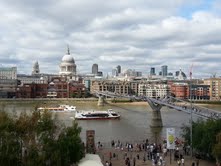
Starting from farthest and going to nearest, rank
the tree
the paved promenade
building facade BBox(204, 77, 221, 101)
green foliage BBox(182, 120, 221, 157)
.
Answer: building facade BBox(204, 77, 221, 101)
green foliage BBox(182, 120, 221, 157)
the paved promenade
the tree

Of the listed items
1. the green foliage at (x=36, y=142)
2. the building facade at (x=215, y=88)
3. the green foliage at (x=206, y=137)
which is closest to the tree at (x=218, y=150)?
the green foliage at (x=206, y=137)

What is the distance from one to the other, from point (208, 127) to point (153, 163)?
4.53 m

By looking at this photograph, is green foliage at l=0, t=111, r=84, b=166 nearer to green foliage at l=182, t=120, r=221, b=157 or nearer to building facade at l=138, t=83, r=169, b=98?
green foliage at l=182, t=120, r=221, b=157

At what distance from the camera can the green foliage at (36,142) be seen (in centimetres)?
2052

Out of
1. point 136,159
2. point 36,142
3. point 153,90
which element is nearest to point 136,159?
point 136,159

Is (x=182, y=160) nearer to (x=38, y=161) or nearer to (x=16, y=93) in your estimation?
(x=38, y=161)

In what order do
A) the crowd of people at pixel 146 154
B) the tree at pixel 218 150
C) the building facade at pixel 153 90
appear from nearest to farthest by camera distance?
the tree at pixel 218 150
the crowd of people at pixel 146 154
the building facade at pixel 153 90

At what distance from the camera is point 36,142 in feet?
70.5

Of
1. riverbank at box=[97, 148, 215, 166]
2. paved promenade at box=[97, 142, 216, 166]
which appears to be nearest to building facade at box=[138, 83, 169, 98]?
paved promenade at box=[97, 142, 216, 166]

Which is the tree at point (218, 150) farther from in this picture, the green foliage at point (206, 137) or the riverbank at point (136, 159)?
the riverbank at point (136, 159)

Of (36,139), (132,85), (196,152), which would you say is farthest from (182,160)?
(132,85)

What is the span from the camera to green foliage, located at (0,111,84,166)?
2052 cm

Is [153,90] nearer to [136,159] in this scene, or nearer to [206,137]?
[136,159]

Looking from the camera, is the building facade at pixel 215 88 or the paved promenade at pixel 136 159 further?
the building facade at pixel 215 88
